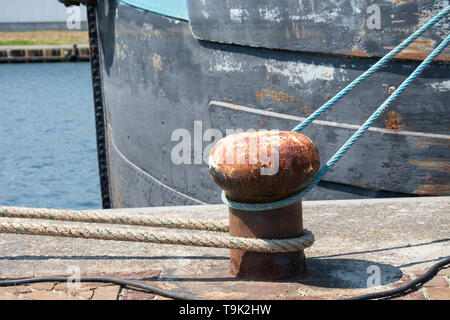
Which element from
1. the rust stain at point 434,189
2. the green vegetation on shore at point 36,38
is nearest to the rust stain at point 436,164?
the rust stain at point 434,189

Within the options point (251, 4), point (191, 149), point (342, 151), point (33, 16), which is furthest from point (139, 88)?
point (33, 16)

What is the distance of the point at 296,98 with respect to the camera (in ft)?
13.6

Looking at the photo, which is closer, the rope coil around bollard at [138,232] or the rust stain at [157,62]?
the rope coil around bollard at [138,232]

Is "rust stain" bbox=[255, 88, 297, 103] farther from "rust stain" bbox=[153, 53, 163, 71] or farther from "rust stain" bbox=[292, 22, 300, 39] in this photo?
"rust stain" bbox=[153, 53, 163, 71]

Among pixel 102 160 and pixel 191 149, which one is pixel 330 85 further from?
pixel 102 160

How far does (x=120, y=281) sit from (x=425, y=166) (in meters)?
2.14

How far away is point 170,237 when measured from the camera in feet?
8.83

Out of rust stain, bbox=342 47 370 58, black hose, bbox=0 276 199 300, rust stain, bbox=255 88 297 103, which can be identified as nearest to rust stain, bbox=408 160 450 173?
rust stain, bbox=342 47 370 58

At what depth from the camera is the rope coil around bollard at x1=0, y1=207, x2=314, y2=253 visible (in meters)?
2.56

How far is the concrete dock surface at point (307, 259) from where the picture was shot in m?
2.56

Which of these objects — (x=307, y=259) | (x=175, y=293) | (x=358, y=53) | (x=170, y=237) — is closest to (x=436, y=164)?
(x=358, y=53)

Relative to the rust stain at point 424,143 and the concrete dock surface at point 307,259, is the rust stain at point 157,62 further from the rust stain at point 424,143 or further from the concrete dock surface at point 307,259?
the rust stain at point 424,143

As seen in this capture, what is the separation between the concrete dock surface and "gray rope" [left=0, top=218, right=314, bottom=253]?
173 millimetres

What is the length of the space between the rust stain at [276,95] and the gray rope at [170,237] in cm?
163
